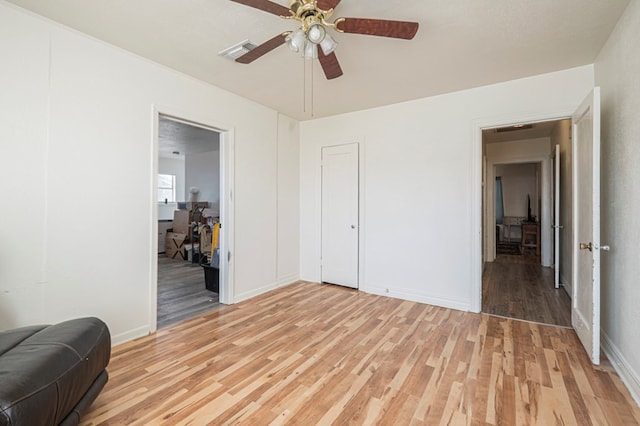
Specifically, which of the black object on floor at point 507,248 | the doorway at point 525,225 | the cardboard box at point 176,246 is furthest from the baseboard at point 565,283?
the cardboard box at point 176,246

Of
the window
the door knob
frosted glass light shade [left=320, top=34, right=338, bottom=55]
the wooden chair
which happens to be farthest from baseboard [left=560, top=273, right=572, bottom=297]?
the window

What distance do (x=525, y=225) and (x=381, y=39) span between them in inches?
261

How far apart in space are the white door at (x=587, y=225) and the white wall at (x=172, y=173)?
8.95 metres

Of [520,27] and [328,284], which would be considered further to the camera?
[328,284]

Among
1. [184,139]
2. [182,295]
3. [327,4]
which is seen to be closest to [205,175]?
[184,139]

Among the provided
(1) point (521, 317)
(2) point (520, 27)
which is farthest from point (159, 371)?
(2) point (520, 27)

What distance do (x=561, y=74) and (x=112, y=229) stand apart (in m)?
4.58

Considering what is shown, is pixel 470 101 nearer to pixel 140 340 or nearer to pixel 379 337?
pixel 379 337

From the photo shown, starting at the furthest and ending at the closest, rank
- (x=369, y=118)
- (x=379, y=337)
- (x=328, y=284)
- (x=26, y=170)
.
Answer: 1. (x=328, y=284)
2. (x=369, y=118)
3. (x=379, y=337)
4. (x=26, y=170)

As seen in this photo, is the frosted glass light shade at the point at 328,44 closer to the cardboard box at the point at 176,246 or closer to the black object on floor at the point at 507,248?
the cardboard box at the point at 176,246

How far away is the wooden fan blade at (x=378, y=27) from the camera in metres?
1.70

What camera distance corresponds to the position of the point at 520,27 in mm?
2254

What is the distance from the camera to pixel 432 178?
12.1 feet

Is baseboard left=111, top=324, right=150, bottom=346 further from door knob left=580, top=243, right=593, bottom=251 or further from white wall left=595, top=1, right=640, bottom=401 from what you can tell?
door knob left=580, top=243, right=593, bottom=251
